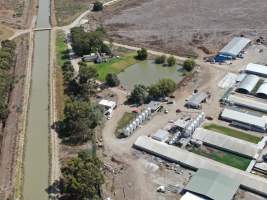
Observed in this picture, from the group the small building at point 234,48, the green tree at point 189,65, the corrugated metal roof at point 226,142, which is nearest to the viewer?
the corrugated metal roof at point 226,142

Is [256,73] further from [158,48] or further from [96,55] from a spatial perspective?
[96,55]

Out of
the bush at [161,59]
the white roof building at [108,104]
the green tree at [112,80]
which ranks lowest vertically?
the white roof building at [108,104]

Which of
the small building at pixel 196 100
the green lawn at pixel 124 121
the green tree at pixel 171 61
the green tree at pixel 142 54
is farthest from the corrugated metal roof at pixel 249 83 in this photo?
the green tree at pixel 142 54

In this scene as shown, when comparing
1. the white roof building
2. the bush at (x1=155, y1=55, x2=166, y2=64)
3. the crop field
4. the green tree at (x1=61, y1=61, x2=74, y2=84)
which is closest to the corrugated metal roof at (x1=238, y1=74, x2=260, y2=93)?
the crop field

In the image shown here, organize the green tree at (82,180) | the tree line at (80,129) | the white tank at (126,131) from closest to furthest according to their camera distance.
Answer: the green tree at (82,180)
the tree line at (80,129)
the white tank at (126,131)

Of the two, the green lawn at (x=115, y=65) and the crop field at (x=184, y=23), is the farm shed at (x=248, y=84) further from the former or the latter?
the green lawn at (x=115, y=65)

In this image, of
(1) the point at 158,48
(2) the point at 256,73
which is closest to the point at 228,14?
(1) the point at 158,48
